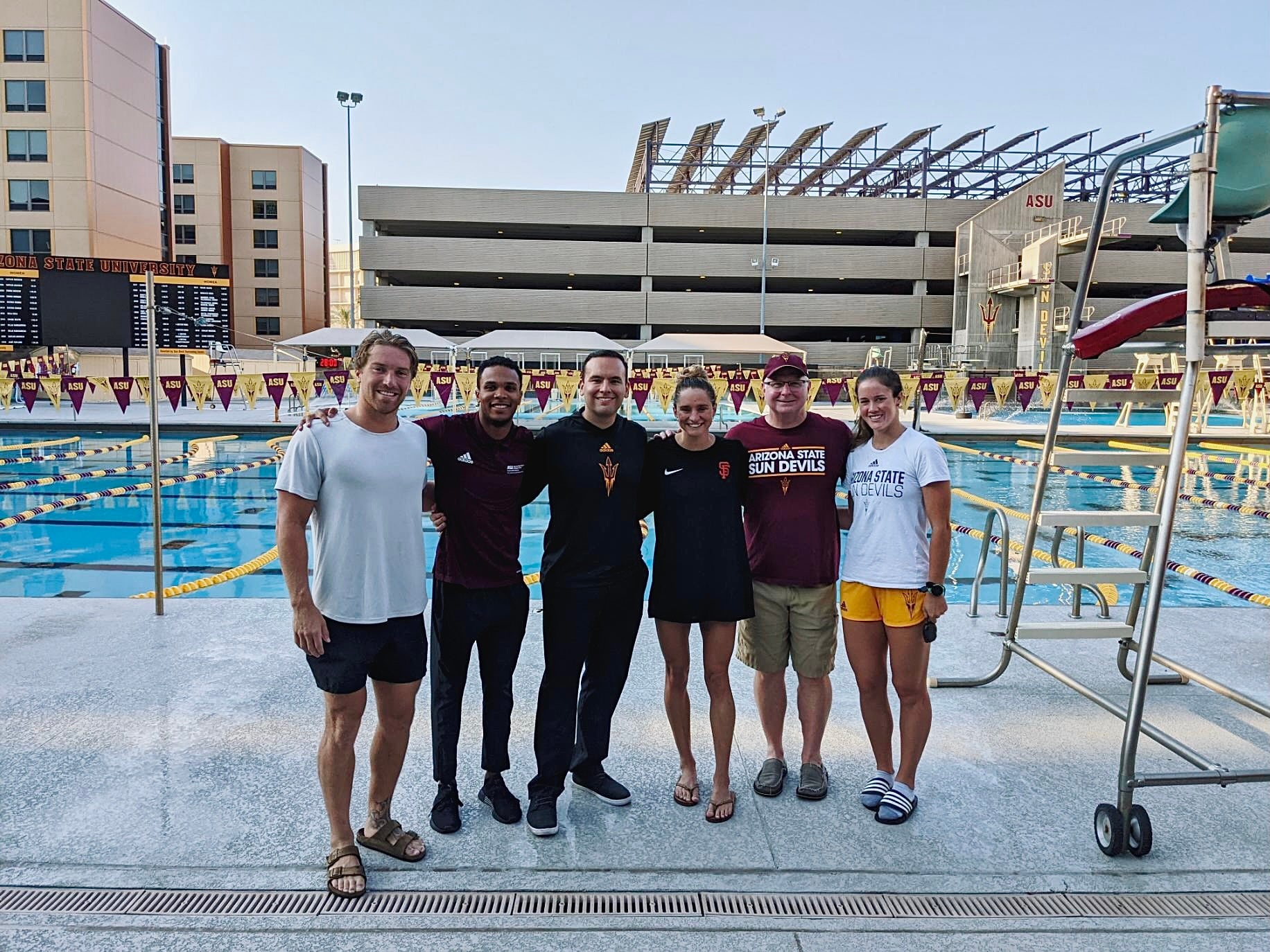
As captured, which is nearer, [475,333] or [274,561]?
[274,561]

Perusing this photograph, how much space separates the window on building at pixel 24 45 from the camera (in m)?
35.8

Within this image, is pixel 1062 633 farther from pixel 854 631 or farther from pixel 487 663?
pixel 487 663

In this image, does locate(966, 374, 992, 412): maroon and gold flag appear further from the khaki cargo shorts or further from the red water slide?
the khaki cargo shorts

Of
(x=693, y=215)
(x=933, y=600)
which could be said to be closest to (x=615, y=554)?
(x=933, y=600)

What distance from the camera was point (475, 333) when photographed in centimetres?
5191

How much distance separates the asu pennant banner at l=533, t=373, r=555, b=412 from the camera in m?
22.3

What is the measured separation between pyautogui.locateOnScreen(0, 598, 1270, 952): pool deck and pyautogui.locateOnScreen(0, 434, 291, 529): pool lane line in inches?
202

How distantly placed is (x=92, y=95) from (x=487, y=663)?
42.8 m

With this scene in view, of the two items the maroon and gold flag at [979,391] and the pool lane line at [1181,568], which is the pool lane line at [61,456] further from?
the maroon and gold flag at [979,391]

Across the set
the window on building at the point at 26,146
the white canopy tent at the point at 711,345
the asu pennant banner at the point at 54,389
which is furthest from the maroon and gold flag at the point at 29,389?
the window on building at the point at 26,146

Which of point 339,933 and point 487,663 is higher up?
point 487,663

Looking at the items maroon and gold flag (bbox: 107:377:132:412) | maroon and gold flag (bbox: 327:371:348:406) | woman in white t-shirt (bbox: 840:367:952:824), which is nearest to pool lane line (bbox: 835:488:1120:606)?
woman in white t-shirt (bbox: 840:367:952:824)

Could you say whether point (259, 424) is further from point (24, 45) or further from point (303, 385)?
point (24, 45)

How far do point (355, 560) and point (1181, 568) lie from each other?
7183 millimetres
